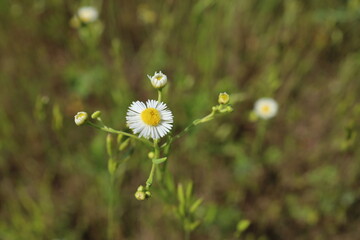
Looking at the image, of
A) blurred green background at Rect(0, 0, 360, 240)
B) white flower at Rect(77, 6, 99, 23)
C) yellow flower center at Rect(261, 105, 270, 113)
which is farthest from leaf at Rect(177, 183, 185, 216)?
white flower at Rect(77, 6, 99, 23)

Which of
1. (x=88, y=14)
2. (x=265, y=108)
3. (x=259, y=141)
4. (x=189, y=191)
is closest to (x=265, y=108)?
(x=265, y=108)

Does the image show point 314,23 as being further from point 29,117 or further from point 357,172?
point 29,117

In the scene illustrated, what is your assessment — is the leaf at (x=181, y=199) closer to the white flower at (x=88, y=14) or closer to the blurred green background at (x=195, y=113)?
the blurred green background at (x=195, y=113)

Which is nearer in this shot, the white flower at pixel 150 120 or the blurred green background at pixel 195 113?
the white flower at pixel 150 120

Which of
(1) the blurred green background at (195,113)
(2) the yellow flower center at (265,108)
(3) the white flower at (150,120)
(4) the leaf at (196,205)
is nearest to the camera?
(3) the white flower at (150,120)

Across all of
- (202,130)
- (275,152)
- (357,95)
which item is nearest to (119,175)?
(202,130)

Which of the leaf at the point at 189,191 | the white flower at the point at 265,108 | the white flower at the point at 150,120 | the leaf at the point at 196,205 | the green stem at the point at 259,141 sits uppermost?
the white flower at the point at 265,108

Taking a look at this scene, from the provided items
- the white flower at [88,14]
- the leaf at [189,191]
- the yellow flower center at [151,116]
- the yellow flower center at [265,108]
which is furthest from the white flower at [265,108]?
the white flower at [88,14]

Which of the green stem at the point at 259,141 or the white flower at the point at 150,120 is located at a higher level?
the green stem at the point at 259,141

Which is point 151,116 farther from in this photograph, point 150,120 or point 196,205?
point 196,205
